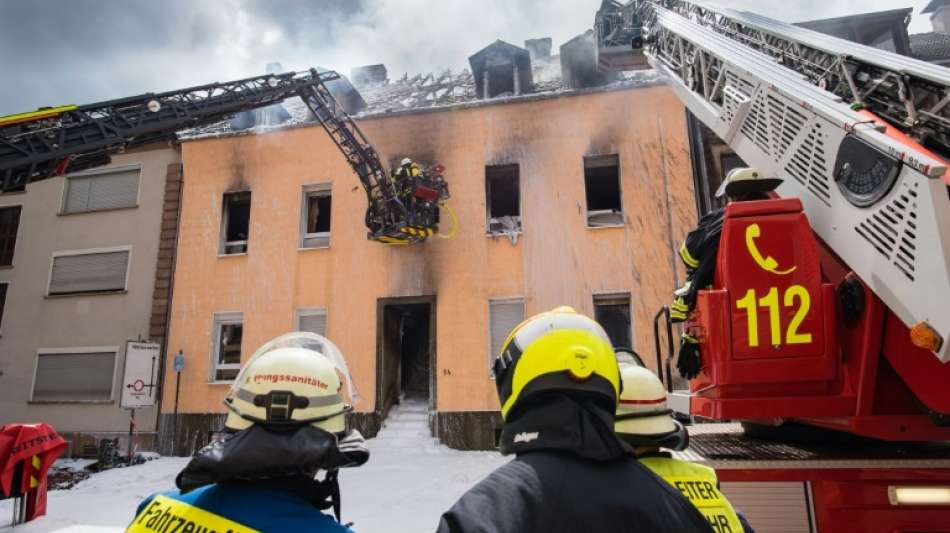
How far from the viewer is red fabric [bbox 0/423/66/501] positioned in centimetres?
580

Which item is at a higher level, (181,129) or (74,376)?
(181,129)

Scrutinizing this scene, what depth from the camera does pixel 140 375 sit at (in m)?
11.2

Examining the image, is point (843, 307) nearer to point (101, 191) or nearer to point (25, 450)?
point (25, 450)

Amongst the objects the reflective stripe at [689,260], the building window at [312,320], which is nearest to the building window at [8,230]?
the building window at [312,320]

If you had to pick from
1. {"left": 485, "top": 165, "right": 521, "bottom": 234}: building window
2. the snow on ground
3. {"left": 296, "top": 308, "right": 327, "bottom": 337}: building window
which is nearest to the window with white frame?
{"left": 296, "top": 308, "right": 327, "bottom": 337}: building window

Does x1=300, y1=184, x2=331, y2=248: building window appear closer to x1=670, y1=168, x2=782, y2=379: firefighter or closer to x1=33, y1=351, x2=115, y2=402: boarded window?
x1=33, y1=351, x2=115, y2=402: boarded window

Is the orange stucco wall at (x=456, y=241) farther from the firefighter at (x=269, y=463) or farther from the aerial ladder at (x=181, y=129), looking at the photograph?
the firefighter at (x=269, y=463)

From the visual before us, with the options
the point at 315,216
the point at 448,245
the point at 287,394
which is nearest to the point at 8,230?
the point at 315,216

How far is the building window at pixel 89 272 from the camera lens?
13.1 meters

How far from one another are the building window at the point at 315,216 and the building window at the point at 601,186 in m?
6.32

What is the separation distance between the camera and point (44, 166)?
24.8 feet

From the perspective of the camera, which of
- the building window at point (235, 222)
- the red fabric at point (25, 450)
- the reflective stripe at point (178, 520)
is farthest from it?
the building window at point (235, 222)

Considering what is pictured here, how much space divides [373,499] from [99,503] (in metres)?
4.23

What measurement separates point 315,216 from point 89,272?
245 inches
